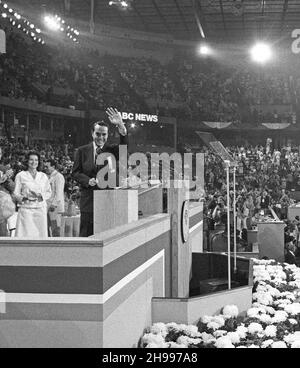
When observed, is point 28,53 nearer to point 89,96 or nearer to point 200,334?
point 89,96

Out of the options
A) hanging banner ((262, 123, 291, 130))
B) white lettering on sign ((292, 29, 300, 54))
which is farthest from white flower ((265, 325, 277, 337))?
white lettering on sign ((292, 29, 300, 54))

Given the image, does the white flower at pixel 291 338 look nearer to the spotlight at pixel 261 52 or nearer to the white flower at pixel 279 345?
the white flower at pixel 279 345

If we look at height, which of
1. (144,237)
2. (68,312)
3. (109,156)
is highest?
(109,156)

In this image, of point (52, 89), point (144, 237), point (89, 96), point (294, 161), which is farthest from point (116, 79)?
point (144, 237)

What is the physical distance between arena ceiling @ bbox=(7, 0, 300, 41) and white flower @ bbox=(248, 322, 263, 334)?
1848cm

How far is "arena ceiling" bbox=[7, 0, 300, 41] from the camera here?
22172 millimetres

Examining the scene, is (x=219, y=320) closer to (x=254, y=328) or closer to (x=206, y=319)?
(x=206, y=319)

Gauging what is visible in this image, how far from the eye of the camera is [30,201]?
511 centimetres

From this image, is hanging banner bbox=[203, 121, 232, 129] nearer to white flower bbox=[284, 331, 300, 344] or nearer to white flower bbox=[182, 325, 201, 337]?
white flower bbox=[284, 331, 300, 344]

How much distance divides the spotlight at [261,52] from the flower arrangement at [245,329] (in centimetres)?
2393

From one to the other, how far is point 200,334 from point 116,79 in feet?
75.5

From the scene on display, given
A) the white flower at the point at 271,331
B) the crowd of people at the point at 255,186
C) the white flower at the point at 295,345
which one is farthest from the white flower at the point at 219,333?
the crowd of people at the point at 255,186
